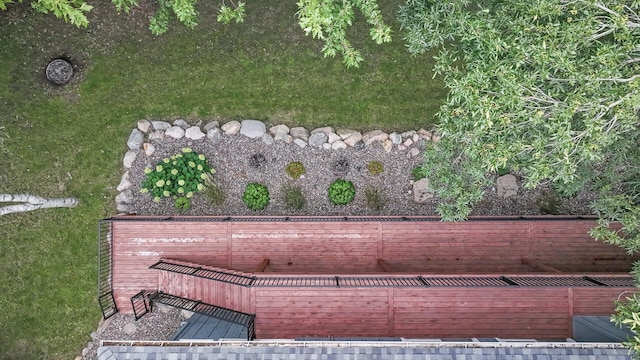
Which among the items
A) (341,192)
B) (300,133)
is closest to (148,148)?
(300,133)

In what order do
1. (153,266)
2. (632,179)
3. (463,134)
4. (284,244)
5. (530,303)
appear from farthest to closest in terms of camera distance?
(284,244)
(153,266)
(530,303)
(632,179)
(463,134)

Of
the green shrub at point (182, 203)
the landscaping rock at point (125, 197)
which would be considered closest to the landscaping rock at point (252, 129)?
the green shrub at point (182, 203)

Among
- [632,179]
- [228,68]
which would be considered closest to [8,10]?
[228,68]

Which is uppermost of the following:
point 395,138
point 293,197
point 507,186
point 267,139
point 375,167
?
point 395,138

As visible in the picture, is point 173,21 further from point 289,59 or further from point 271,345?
point 271,345

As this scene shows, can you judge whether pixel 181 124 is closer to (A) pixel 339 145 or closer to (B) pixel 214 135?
(B) pixel 214 135

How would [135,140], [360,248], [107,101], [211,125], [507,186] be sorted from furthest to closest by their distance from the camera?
[107,101] → [211,125] → [135,140] → [507,186] → [360,248]
